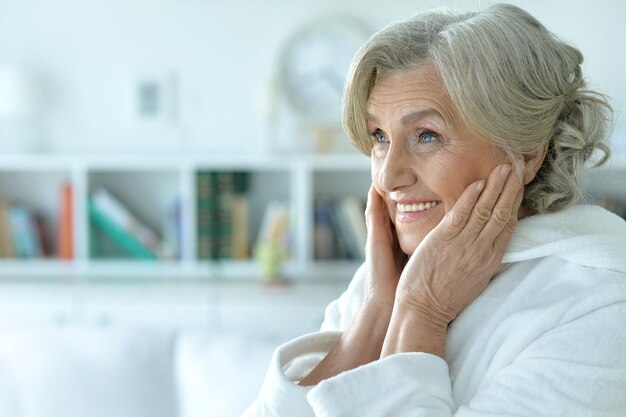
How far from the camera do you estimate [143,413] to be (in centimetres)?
239

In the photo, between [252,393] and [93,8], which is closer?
[252,393]

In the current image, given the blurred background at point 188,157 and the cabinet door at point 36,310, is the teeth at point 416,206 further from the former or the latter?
the cabinet door at point 36,310

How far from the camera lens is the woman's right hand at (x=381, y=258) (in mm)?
1493

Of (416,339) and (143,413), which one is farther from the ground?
(416,339)

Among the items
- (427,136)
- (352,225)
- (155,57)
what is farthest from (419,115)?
(155,57)

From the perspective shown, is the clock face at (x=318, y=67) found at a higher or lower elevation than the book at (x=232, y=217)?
higher

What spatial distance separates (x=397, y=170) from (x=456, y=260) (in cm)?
16

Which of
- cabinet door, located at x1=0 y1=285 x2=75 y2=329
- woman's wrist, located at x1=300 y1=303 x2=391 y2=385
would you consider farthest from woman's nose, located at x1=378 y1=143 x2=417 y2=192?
cabinet door, located at x1=0 y1=285 x2=75 y2=329

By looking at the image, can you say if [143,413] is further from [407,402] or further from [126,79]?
[126,79]

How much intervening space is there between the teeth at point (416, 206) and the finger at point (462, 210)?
50 mm

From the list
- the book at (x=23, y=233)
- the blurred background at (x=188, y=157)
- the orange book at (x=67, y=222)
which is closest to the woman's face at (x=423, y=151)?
the blurred background at (x=188, y=157)

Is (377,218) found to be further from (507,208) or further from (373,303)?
(507,208)

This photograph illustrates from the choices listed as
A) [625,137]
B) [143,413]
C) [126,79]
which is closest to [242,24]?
[126,79]

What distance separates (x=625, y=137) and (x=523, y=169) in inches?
112
